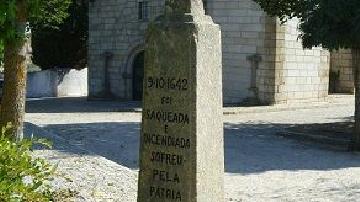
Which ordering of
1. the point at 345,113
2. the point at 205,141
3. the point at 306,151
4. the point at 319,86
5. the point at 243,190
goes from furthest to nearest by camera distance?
1. the point at 319,86
2. the point at 345,113
3. the point at 306,151
4. the point at 243,190
5. the point at 205,141

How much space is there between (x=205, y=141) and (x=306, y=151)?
8849 mm

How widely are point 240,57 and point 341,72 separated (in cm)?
1070

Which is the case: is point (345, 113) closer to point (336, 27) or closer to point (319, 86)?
point (319, 86)

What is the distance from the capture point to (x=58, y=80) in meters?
33.5

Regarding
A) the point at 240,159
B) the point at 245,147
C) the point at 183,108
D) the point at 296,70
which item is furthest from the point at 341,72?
the point at 183,108

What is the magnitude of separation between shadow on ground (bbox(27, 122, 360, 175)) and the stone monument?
18.7 feet

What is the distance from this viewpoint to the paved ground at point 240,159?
27.1ft

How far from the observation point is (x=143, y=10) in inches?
1067

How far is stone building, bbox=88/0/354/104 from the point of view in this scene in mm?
23516

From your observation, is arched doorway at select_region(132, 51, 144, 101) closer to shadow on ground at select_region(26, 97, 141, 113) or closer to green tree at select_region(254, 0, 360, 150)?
shadow on ground at select_region(26, 97, 141, 113)

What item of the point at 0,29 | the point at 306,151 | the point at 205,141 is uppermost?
the point at 0,29

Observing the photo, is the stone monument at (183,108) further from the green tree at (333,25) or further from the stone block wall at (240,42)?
the stone block wall at (240,42)

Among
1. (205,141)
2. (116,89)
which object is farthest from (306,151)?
(116,89)

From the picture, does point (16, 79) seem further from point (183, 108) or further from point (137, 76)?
point (137, 76)
